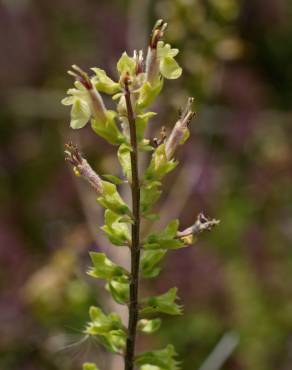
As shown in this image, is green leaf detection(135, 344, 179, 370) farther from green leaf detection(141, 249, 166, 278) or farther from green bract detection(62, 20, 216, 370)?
green leaf detection(141, 249, 166, 278)

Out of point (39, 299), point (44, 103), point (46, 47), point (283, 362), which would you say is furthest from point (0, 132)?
point (283, 362)

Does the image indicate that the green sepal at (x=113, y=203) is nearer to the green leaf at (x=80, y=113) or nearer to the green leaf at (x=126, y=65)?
the green leaf at (x=80, y=113)

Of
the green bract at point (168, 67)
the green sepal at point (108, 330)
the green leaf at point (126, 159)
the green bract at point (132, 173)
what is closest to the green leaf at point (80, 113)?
the green bract at point (132, 173)

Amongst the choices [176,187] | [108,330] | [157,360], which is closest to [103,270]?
[108,330]

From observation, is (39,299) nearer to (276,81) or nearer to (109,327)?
(109,327)

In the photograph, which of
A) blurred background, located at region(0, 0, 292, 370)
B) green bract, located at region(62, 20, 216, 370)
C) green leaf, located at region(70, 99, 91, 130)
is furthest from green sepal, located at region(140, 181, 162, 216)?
blurred background, located at region(0, 0, 292, 370)

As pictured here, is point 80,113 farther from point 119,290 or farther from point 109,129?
point 119,290
